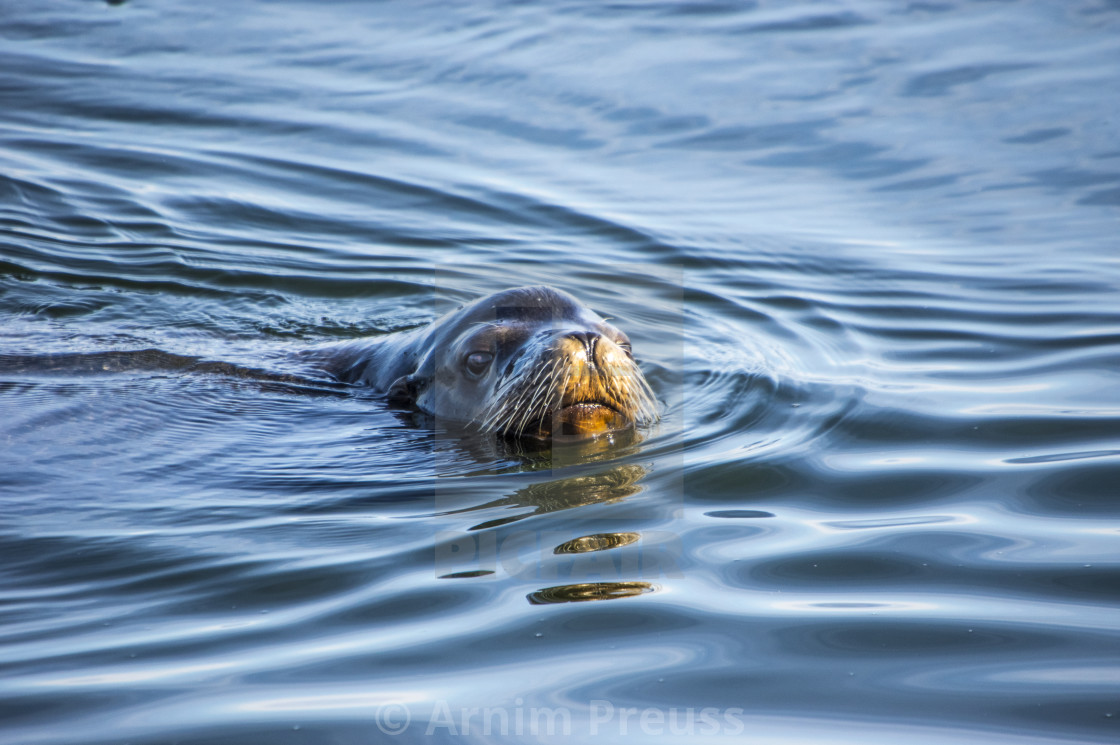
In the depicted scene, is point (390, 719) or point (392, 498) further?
point (392, 498)

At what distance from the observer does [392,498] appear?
14.6ft

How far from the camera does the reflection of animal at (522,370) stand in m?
5.00

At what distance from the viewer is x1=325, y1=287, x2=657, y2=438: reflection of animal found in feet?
16.4

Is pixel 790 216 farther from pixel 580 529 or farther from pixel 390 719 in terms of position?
pixel 390 719

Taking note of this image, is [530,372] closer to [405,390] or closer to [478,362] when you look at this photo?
[478,362]

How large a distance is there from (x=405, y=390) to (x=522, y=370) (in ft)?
3.49

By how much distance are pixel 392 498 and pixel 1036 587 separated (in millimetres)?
2306

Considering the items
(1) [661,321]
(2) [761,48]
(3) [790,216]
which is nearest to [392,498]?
(1) [661,321]

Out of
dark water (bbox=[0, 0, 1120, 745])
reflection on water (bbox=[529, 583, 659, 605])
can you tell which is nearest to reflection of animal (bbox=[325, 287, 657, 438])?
dark water (bbox=[0, 0, 1120, 745])

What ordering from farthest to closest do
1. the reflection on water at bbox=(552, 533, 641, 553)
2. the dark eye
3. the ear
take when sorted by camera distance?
1. the ear
2. the dark eye
3. the reflection on water at bbox=(552, 533, 641, 553)

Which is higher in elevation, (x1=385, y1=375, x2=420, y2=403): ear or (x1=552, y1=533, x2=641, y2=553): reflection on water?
(x1=385, y1=375, x2=420, y2=403): ear

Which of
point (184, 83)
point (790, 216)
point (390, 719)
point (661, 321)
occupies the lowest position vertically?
point (390, 719)

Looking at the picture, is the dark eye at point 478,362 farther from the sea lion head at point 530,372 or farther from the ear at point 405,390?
the ear at point 405,390

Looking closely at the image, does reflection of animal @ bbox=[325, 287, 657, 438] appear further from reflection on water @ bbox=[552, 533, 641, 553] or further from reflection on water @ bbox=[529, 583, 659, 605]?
reflection on water @ bbox=[529, 583, 659, 605]
